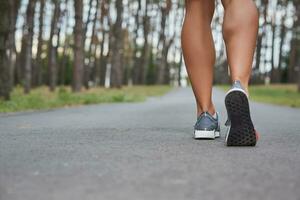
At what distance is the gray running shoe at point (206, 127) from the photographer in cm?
354

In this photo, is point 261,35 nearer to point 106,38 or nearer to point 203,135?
point 106,38

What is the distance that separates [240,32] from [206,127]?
2.26ft

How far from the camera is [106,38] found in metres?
48.9

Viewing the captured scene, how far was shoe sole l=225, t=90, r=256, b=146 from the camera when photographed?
3059mm

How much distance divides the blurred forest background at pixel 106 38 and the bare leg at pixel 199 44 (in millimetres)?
6043

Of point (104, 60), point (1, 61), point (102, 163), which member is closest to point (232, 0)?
point (102, 163)

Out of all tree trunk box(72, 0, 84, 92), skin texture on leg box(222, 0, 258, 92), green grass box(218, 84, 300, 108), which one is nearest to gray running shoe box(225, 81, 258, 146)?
skin texture on leg box(222, 0, 258, 92)

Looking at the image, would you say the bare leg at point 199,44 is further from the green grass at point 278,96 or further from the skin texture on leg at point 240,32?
the green grass at point 278,96

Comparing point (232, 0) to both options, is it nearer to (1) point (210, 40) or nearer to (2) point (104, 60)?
(1) point (210, 40)

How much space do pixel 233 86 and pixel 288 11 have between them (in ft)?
154

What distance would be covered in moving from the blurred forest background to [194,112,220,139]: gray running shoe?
6.41 meters

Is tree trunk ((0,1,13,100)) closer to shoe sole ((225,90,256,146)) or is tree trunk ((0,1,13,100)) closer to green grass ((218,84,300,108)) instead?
green grass ((218,84,300,108))

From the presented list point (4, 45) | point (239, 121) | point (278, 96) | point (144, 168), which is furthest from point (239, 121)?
point (278, 96)

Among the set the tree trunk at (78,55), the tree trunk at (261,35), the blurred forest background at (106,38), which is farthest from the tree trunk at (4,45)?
the tree trunk at (261,35)
